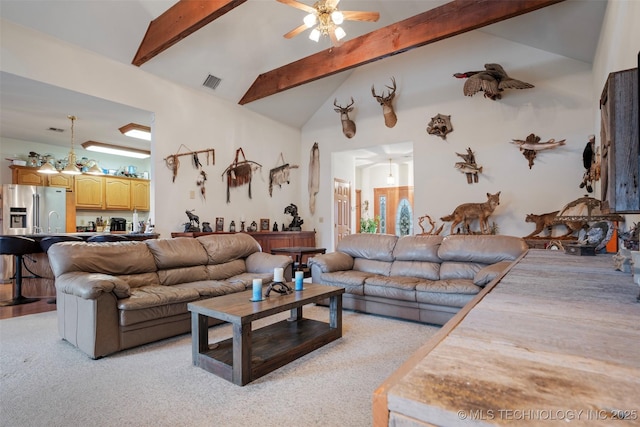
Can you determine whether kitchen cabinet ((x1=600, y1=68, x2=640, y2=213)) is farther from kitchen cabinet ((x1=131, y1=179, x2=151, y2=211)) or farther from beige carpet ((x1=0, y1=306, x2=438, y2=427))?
kitchen cabinet ((x1=131, y1=179, x2=151, y2=211))

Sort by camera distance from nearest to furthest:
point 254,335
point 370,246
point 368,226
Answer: point 254,335 → point 370,246 → point 368,226

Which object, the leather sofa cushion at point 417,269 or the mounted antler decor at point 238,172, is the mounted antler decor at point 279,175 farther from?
the leather sofa cushion at point 417,269

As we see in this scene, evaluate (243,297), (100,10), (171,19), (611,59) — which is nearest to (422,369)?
(243,297)

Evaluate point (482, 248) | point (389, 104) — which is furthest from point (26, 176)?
point (482, 248)

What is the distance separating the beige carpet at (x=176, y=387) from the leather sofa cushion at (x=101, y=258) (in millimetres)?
659

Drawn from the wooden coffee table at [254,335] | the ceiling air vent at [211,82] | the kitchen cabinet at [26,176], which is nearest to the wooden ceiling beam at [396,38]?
the ceiling air vent at [211,82]

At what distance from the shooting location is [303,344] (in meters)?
2.57

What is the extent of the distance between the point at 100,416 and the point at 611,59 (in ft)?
17.2

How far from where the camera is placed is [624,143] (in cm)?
109

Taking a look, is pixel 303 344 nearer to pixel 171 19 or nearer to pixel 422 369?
pixel 422 369

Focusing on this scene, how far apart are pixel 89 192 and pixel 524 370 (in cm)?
865

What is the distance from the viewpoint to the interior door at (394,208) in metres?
10.2

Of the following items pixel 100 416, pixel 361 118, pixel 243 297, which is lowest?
pixel 100 416

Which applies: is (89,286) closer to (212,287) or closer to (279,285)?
(212,287)
